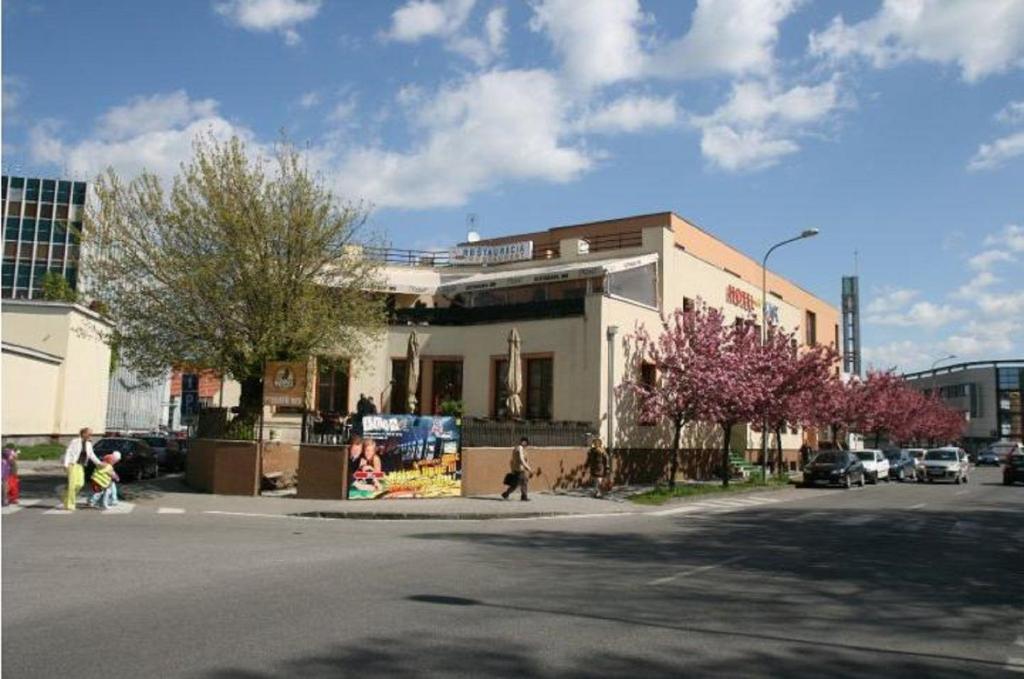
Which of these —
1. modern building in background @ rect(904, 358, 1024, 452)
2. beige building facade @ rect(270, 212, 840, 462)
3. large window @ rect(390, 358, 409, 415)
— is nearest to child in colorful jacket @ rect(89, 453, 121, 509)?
beige building facade @ rect(270, 212, 840, 462)

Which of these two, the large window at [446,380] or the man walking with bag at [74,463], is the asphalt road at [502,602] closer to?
the man walking with bag at [74,463]

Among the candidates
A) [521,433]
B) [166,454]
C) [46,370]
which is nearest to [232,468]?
[521,433]

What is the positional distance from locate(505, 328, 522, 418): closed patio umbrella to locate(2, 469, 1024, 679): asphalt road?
31.7 feet

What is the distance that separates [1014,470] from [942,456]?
13.0 feet

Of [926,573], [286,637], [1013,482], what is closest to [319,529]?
[286,637]

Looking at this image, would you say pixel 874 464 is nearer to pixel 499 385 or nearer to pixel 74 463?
pixel 499 385

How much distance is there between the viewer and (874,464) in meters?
39.0

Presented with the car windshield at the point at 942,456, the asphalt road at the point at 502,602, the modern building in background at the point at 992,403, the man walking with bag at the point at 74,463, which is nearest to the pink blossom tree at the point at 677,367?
the asphalt road at the point at 502,602

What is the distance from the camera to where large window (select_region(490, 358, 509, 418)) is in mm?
28781

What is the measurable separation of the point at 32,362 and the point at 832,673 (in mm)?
→ 39886

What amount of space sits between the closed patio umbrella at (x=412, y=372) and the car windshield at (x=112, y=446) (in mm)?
9686

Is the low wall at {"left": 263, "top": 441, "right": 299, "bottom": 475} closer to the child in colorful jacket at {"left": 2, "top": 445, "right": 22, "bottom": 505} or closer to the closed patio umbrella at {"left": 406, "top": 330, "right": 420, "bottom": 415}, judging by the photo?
the closed patio umbrella at {"left": 406, "top": 330, "right": 420, "bottom": 415}

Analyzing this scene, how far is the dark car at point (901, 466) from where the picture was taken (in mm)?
42781

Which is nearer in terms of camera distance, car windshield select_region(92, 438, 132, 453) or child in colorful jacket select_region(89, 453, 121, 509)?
child in colorful jacket select_region(89, 453, 121, 509)
